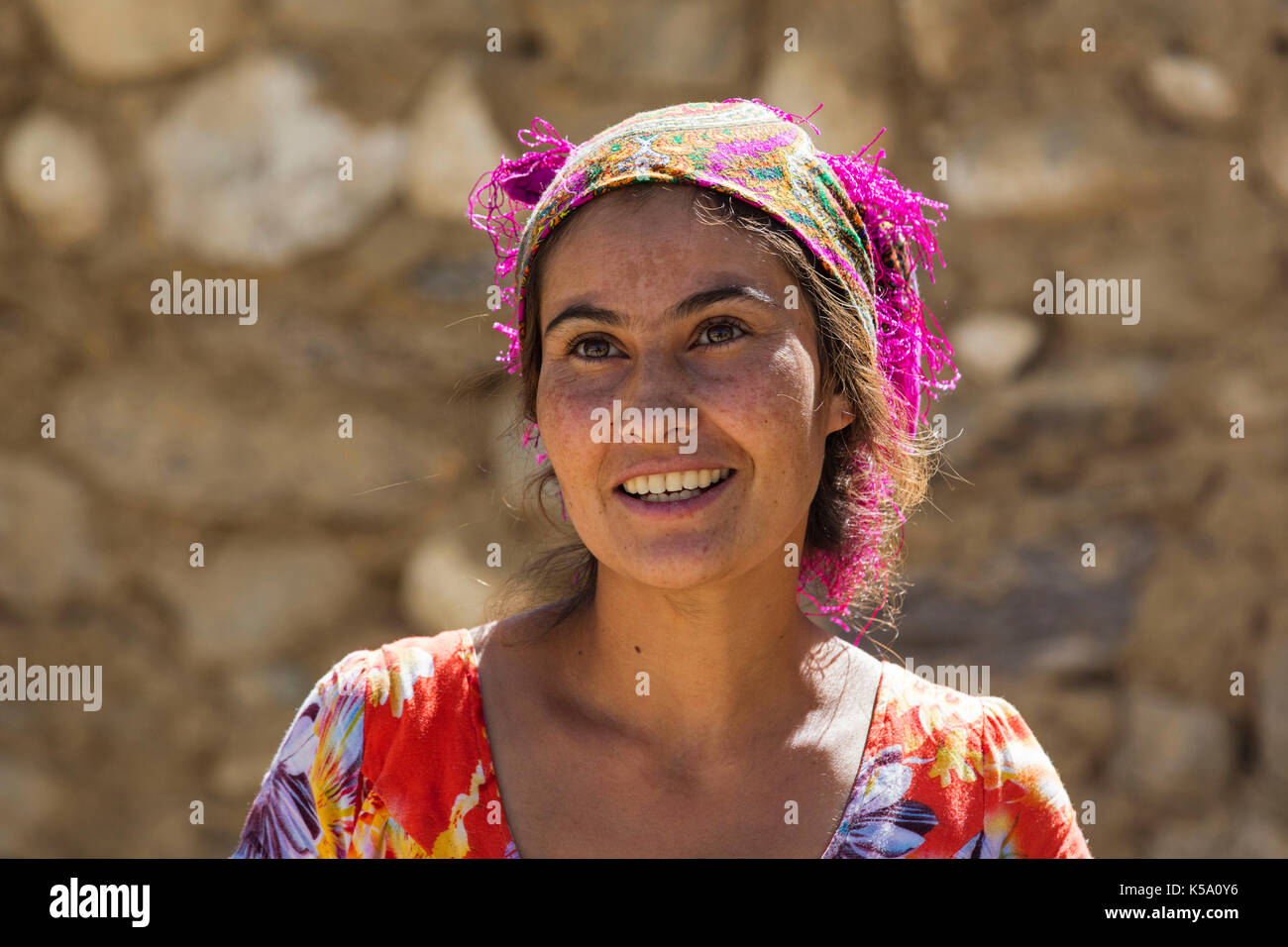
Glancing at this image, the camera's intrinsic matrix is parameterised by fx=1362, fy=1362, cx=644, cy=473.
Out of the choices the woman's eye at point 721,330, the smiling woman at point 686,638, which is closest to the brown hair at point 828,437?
the smiling woman at point 686,638

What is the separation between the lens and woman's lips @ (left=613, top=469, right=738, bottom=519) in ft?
5.53

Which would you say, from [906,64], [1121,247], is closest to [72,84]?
[906,64]

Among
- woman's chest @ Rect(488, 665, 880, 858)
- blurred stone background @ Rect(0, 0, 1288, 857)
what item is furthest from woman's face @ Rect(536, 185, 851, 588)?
blurred stone background @ Rect(0, 0, 1288, 857)

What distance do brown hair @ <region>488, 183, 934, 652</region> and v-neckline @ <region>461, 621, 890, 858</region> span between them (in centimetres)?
17

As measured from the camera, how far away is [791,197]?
1802 mm

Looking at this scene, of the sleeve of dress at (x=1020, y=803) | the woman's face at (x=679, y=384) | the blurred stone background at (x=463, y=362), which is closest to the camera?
the woman's face at (x=679, y=384)

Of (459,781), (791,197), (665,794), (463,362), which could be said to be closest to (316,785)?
(459,781)

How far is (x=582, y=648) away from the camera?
1911 millimetres

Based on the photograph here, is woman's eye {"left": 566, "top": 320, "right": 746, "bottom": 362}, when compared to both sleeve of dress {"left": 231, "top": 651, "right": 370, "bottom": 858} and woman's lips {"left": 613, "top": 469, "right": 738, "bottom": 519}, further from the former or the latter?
sleeve of dress {"left": 231, "top": 651, "right": 370, "bottom": 858}

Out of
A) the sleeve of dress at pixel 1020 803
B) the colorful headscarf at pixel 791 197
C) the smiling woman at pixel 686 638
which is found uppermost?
the colorful headscarf at pixel 791 197

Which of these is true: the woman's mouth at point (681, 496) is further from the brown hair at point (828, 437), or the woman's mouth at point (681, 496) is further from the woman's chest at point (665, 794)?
the woman's chest at point (665, 794)

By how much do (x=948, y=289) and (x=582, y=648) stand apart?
4.32 ft

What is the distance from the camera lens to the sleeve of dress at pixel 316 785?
1724 millimetres

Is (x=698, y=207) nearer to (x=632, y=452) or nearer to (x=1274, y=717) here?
(x=632, y=452)
